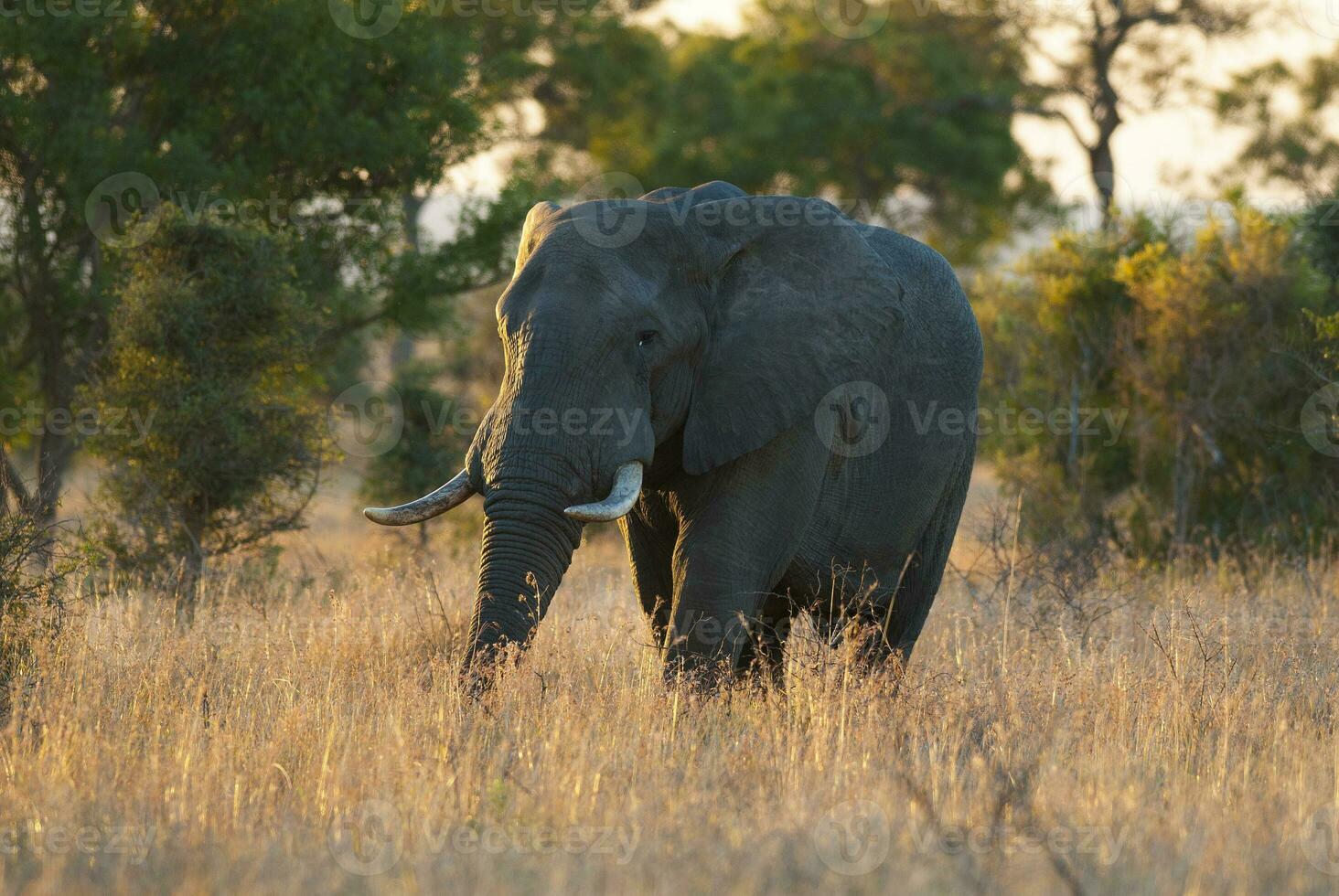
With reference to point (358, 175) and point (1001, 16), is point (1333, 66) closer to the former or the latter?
point (1001, 16)

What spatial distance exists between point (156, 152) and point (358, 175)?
2252mm

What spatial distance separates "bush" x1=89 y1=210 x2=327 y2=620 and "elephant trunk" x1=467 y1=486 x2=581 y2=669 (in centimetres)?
615

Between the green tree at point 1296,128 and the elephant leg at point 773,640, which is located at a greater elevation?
the green tree at point 1296,128

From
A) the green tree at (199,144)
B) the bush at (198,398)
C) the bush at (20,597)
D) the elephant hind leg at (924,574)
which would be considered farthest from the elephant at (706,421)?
the green tree at (199,144)

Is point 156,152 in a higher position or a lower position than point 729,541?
higher

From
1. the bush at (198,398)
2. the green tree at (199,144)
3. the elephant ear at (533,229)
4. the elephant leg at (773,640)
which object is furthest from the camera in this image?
the green tree at (199,144)

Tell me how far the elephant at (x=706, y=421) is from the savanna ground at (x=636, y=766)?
438 mm

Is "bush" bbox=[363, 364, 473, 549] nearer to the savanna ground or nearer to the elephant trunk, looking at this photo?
the savanna ground

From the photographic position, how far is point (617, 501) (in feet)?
23.4

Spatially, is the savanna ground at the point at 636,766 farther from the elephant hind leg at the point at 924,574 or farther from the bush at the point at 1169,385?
the bush at the point at 1169,385

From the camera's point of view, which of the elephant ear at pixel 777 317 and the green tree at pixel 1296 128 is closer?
the elephant ear at pixel 777 317

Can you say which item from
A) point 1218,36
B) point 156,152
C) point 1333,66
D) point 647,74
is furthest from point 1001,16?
point 156,152

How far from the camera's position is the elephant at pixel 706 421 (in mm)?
7270

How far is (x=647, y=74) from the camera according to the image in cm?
3303
